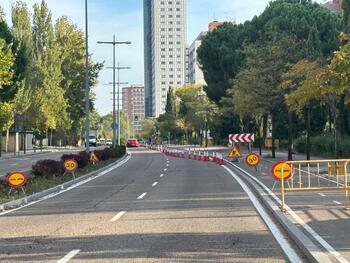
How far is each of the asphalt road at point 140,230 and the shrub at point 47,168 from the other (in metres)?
5.85

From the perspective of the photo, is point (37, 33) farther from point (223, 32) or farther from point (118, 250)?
point (118, 250)

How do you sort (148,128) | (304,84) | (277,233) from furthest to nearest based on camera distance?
(148,128) → (304,84) → (277,233)

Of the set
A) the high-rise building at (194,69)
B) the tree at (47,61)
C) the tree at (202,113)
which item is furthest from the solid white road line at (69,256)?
the high-rise building at (194,69)

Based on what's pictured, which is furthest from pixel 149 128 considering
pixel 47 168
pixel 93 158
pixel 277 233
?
pixel 277 233

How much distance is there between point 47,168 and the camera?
2672cm

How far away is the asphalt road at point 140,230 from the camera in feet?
31.0

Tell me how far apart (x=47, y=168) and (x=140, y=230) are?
1529 centimetres

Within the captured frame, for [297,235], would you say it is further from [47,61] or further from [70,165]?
[47,61]

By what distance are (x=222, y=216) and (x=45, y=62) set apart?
74209 mm

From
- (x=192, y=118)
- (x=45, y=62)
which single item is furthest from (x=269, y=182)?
(x=192, y=118)

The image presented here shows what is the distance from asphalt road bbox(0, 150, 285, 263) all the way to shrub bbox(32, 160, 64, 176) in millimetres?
5849

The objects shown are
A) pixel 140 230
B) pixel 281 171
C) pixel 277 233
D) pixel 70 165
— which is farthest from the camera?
pixel 70 165

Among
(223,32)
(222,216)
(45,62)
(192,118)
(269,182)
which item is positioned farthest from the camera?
(192,118)

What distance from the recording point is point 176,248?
392 inches
